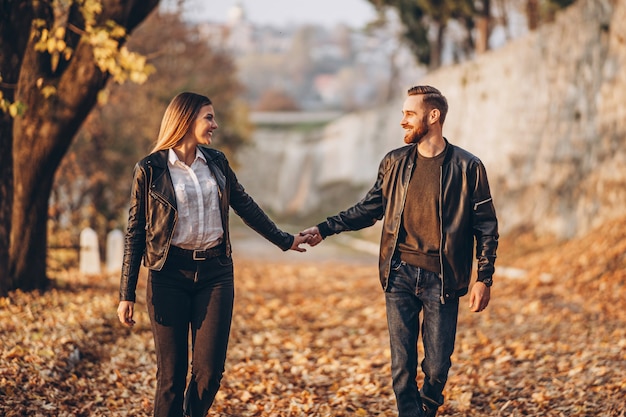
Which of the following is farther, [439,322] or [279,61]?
[279,61]

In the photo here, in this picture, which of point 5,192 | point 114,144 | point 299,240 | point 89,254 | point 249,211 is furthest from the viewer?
point 114,144

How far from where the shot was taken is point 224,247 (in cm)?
513

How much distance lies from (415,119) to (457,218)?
0.67m

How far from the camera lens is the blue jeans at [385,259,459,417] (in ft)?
17.0

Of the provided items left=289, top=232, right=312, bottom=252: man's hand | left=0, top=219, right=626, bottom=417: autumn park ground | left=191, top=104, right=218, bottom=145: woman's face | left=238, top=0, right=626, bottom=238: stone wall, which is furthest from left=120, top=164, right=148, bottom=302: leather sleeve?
left=238, top=0, right=626, bottom=238: stone wall

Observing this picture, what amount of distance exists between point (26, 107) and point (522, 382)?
583 cm

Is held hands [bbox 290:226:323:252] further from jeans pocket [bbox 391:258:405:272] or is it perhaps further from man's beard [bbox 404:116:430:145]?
man's beard [bbox 404:116:430:145]

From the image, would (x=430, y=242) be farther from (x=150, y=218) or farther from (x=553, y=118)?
(x=553, y=118)

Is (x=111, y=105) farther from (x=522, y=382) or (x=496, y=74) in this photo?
(x=522, y=382)

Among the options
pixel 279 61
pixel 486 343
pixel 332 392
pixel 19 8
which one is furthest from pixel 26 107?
pixel 279 61

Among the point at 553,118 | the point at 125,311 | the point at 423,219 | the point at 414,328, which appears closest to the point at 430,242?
the point at 423,219

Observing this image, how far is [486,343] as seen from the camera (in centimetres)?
937

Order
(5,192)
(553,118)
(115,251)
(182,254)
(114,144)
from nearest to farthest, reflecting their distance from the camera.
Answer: (182,254)
(5,192)
(115,251)
(114,144)
(553,118)

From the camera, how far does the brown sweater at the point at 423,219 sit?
520 centimetres
